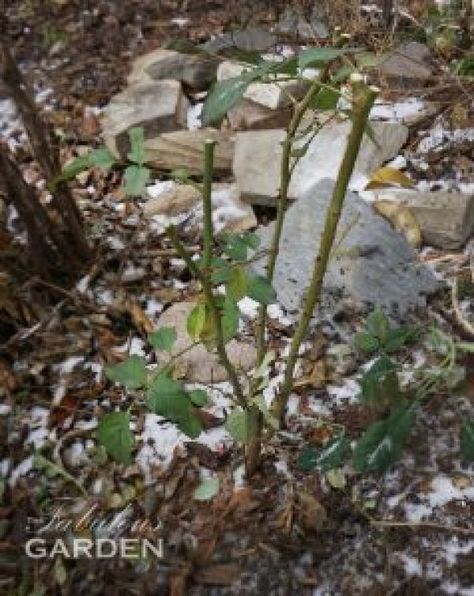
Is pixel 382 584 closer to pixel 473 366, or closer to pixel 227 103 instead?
pixel 473 366

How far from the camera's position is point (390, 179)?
2709mm

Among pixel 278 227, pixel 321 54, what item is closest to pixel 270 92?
pixel 278 227

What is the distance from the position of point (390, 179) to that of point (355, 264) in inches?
22.1

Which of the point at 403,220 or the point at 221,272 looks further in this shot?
the point at 403,220

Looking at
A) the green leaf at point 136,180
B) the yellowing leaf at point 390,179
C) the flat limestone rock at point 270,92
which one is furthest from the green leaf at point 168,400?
the flat limestone rock at point 270,92

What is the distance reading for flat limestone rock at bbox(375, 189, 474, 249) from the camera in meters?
2.42

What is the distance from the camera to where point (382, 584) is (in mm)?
1687

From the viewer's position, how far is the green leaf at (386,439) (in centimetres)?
127

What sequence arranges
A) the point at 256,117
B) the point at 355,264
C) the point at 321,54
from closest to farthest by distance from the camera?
the point at 321,54 → the point at 355,264 → the point at 256,117

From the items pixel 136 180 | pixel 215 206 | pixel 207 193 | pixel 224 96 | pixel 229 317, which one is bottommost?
pixel 215 206

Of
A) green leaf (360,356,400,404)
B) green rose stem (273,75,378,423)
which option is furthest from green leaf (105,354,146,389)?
green leaf (360,356,400,404)

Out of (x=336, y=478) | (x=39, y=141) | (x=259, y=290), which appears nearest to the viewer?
(x=259, y=290)

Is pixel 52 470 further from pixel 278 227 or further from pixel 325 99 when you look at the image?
pixel 325 99

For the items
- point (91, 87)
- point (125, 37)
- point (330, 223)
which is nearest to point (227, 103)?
point (330, 223)
